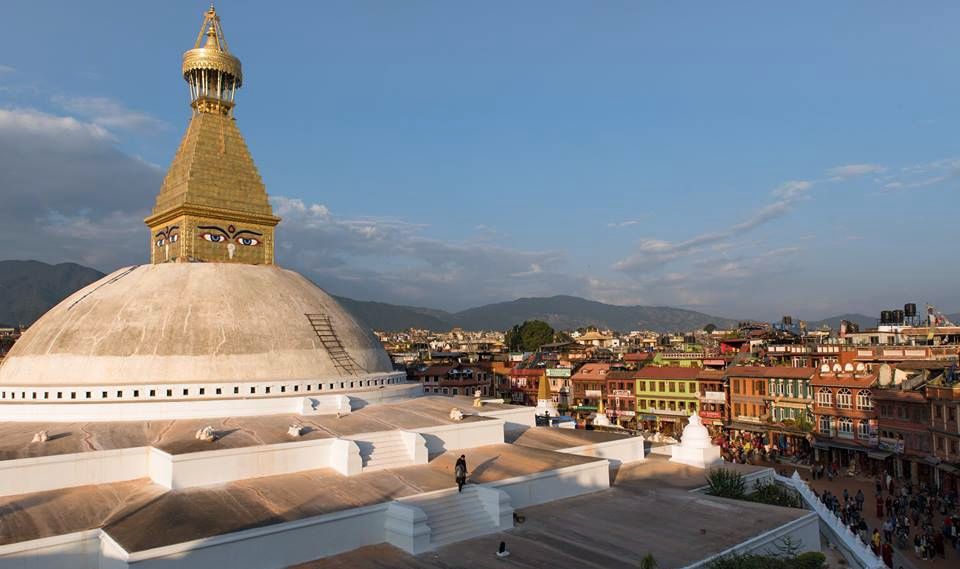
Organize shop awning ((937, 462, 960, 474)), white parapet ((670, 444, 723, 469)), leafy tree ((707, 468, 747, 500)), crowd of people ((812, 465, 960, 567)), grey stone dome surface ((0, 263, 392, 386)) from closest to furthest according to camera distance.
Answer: leafy tree ((707, 468, 747, 500)) < grey stone dome surface ((0, 263, 392, 386)) < white parapet ((670, 444, 723, 469)) < crowd of people ((812, 465, 960, 567)) < shop awning ((937, 462, 960, 474))

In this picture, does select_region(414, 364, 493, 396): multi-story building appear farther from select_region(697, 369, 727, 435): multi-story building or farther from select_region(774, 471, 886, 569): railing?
select_region(774, 471, 886, 569): railing

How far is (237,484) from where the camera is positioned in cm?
1575

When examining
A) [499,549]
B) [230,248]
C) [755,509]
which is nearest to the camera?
[499,549]

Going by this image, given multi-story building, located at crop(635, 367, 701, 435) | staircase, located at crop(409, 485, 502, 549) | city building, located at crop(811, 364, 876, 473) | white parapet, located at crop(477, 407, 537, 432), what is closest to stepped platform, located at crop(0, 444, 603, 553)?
staircase, located at crop(409, 485, 502, 549)

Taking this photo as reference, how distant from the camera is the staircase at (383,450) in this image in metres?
17.4

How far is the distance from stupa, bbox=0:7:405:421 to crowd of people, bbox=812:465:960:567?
16523mm

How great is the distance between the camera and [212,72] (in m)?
26.0

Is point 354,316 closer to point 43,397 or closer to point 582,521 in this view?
point 43,397

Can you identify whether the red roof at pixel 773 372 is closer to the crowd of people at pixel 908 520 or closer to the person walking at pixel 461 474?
the crowd of people at pixel 908 520

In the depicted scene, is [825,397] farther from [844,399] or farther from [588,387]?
[588,387]

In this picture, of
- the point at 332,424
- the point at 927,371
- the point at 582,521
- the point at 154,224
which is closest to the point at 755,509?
the point at 582,521

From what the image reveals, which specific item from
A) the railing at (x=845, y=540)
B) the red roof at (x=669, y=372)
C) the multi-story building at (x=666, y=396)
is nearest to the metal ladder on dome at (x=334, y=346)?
the railing at (x=845, y=540)

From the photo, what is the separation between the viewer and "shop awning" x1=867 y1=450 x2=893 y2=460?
113 feet

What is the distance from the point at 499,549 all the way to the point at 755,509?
718 centimetres
